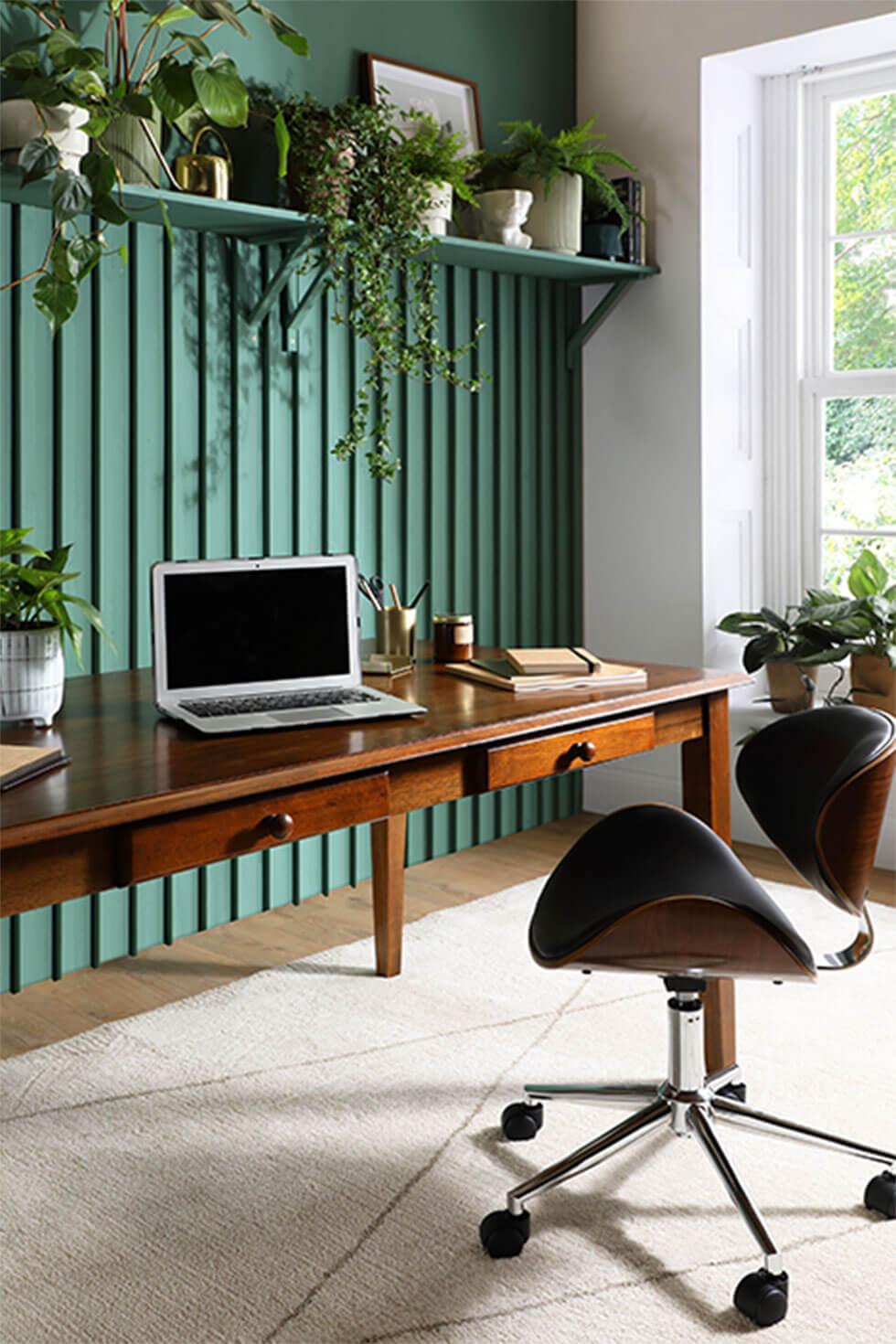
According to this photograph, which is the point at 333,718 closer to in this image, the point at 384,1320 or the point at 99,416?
the point at 384,1320

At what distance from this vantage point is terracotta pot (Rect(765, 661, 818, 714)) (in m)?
4.01

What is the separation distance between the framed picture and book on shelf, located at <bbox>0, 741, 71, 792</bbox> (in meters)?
2.36

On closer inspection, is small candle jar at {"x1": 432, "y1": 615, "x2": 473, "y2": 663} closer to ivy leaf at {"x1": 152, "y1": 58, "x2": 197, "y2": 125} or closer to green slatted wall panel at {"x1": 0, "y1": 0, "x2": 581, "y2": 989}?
green slatted wall panel at {"x1": 0, "y1": 0, "x2": 581, "y2": 989}

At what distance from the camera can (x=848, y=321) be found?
4.18 m

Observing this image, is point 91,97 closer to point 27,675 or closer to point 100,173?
point 100,173

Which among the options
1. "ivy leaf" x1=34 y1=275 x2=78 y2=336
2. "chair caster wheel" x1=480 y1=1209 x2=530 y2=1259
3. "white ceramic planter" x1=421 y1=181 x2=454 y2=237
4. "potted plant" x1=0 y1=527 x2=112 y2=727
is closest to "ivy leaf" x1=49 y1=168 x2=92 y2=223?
"ivy leaf" x1=34 y1=275 x2=78 y2=336

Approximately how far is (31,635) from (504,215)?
2.19m

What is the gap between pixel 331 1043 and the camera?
2730 mm

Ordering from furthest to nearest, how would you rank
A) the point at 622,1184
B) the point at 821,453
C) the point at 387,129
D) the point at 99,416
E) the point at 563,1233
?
the point at 821,453 → the point at 387,129 → the point at 99,416 → the point at 622,1184 → the point at 563,1233

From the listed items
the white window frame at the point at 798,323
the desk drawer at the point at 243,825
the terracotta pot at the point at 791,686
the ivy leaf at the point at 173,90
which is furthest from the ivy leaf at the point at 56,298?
the white window frame at the point at 798,323

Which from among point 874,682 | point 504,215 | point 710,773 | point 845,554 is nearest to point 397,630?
point 710,773

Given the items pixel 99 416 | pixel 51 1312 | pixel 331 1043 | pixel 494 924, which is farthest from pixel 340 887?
pixel 51 1312

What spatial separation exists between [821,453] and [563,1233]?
9.44 ft

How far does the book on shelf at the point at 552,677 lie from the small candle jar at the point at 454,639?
9 centimetres
